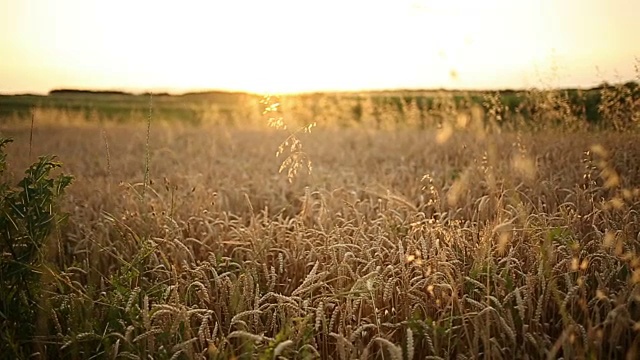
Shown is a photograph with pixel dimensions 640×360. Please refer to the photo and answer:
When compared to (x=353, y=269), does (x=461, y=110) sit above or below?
above

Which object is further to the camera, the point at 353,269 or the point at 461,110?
the point at 461,110

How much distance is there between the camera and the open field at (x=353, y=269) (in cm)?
204

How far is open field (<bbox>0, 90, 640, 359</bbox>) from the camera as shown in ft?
6.68

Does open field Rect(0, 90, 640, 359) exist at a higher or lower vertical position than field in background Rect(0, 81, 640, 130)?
lower

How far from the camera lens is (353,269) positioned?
278cm

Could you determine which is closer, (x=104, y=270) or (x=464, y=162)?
(x=104, y=270)

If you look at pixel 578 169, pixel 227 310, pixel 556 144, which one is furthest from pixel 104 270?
pixel 556 144

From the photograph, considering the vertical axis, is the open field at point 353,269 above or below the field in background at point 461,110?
below

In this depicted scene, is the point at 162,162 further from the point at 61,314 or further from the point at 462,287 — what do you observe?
the point at 462,287

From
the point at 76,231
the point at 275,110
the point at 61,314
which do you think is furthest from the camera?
the point at 76,231

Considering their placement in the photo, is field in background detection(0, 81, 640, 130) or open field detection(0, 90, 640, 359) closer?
open field detection(0, 90, 640, 359)

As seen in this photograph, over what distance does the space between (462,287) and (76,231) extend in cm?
274

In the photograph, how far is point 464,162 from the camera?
19.9 ft

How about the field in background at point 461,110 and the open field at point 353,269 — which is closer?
the open field at point 353,269
